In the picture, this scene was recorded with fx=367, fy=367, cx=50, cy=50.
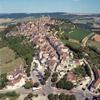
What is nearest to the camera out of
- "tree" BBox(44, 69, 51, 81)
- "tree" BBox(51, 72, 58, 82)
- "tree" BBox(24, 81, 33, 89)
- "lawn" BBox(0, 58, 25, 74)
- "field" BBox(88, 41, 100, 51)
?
"tree" BBox(24, 81, 33, 89)

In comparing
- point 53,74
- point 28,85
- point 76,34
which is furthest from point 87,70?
point 76,34

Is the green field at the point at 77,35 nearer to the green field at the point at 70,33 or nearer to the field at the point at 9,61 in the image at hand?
the green field at the point at 70,33

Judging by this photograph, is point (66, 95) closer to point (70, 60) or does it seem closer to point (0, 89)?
point (0, 89)

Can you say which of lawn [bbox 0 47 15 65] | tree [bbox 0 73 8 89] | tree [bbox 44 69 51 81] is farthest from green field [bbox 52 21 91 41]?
tree [bbox 0 73 8 89]

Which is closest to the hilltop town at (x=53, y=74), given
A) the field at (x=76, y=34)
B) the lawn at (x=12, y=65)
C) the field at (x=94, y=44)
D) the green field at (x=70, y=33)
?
the lawn at (x=12, y=65)

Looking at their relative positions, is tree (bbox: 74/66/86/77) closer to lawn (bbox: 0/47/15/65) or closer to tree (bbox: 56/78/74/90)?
tree (bbox: 56/78/74/90)

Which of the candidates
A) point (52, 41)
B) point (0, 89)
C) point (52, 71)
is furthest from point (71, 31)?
point (0, 89)

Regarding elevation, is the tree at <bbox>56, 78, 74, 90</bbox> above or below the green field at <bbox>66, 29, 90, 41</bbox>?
above

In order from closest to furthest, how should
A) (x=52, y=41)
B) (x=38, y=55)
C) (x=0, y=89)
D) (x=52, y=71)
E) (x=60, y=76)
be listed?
1. (x=0, y=89)
2. (x=60, y=76)
3. (x=52, y=71)
4. (x=38, y=55)
5. (x=52, y=41)
